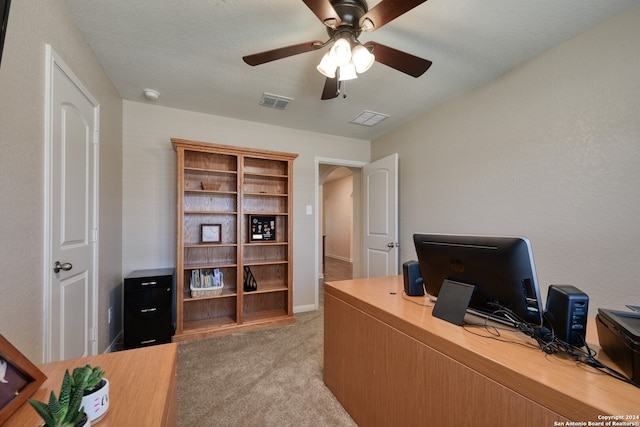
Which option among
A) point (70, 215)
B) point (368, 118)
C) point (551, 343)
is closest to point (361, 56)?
point (551, 343)

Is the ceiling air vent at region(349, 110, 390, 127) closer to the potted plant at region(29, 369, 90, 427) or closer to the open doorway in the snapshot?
the open doorway

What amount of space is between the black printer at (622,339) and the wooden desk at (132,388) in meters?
1.28

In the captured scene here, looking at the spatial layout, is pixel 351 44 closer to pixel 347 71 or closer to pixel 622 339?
pixel 347 71

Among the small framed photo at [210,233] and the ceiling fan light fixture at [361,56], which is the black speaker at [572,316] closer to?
the ceiling fan light fixture at [361,56]

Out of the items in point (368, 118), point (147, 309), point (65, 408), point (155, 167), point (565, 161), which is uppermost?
point (368, 118)

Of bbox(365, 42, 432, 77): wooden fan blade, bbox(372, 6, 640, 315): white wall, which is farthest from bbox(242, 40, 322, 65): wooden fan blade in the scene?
bbox(372, 6, 640, 315): white wall

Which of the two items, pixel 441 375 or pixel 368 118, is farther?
pixel 368 118

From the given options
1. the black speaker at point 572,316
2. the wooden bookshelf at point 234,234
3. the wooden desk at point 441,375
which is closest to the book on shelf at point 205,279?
the wooden bookshelf at point 234,234

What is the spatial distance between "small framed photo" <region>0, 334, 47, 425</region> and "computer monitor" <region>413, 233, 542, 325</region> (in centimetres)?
155

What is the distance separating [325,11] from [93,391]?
1762 millimetres

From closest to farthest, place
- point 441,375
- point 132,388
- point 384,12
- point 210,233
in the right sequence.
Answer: point 132,388 → point 441,375 → point 384,12 → point 210,233

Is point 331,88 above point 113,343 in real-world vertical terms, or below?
above

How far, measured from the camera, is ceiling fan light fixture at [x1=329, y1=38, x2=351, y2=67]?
1469 mm

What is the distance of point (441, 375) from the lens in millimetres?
1026
